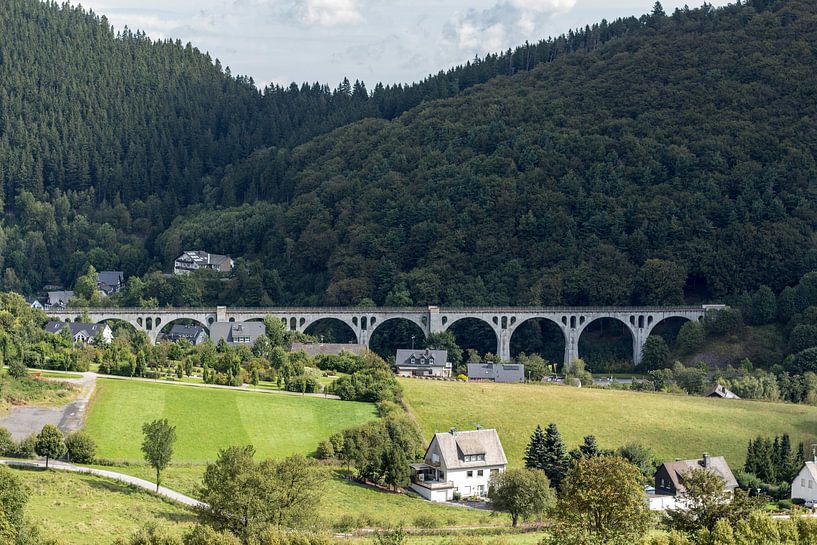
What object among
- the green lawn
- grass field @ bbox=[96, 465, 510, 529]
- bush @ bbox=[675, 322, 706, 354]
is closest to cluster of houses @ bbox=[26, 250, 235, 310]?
bush @ bbox=[675, 322, 706, 354]

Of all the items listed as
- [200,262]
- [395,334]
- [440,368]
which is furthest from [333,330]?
[200,262]

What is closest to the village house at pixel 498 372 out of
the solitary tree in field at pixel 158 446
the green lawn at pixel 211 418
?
the green lawn at pixel 211 418

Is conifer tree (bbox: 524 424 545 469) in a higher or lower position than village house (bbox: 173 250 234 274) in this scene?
lower

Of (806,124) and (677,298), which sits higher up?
(806,124)

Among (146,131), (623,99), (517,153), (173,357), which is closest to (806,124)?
(623,99)

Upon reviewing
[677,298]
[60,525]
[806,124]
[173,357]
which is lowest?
[60,525]

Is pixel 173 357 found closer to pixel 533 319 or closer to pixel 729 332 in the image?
pixel 533 319

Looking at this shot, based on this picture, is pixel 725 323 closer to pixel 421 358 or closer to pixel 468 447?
pixel 421 358

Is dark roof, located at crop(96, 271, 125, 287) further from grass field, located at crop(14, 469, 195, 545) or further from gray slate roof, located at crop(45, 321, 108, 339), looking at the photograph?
grass field, located at crop(14, 469, 195, 545)
